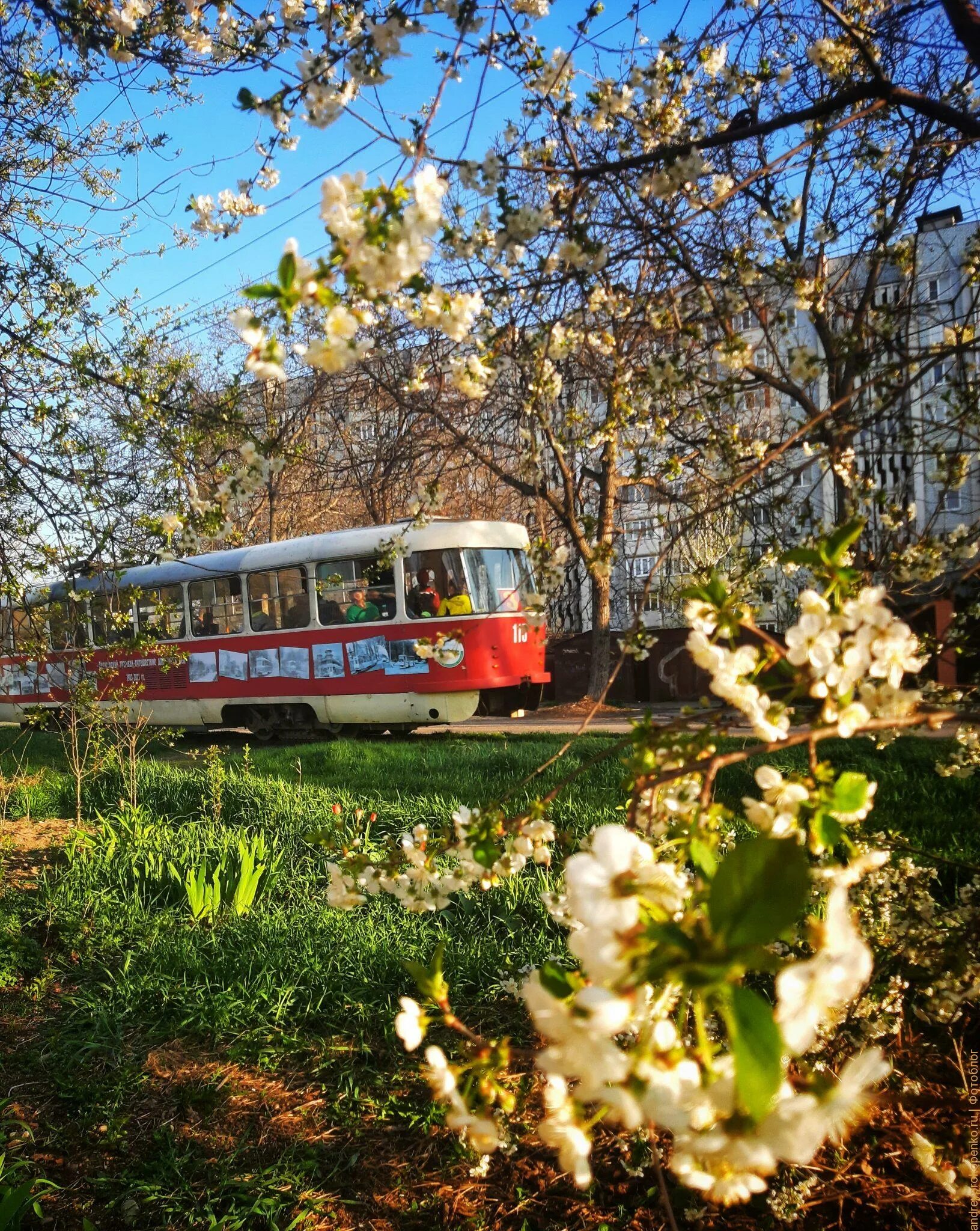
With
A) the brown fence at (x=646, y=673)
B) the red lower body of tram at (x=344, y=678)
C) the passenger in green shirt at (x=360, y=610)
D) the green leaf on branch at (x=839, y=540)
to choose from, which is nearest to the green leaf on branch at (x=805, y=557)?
the green leaf on branch at (x=839, y=540)

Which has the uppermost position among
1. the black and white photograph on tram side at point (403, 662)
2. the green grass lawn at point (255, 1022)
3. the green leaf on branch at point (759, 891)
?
the black and white photograph on tram side at point (403, 662)

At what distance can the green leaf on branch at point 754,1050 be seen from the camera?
549 millimetres

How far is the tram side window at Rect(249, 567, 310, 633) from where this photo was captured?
10680 millimetres

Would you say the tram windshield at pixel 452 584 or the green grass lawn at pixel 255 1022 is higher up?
the tram windshield at pixel 452 584

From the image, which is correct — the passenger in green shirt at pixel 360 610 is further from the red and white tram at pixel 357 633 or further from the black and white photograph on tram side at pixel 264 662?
the black and white photograph on tram side at pixel 264 662

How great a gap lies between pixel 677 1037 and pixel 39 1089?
8.37 feet

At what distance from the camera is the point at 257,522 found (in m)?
19.3

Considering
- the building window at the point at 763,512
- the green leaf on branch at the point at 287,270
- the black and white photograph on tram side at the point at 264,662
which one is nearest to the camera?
the green leaf on branch at the point at 287,270

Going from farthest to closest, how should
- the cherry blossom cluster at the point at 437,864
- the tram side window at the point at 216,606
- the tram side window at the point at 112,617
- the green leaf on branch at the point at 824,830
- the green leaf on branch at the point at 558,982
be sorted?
the tram side window at the point at 216,606, the tram side window at the point at 112,617, the cherry blossom cluster at the point at 437,864, the green leaf on branch at the point at 824,830, the green leaf on branch at the point at 558,982

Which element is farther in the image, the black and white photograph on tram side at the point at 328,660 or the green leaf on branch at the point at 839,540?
the black and white photograph on tram side at the point at 328,660

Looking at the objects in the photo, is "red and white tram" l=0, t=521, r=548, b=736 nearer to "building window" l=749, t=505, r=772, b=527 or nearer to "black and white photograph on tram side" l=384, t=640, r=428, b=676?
"black and white photograph on tram side" l=384, t=640, r=428, b=676

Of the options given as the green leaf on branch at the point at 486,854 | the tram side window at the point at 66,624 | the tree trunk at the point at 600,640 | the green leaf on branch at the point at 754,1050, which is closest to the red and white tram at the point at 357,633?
the tree trunk at the point at 600,640

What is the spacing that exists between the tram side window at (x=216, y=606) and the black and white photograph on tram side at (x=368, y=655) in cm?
200

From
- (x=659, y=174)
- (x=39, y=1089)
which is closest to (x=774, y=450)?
(x=659, y=174)
